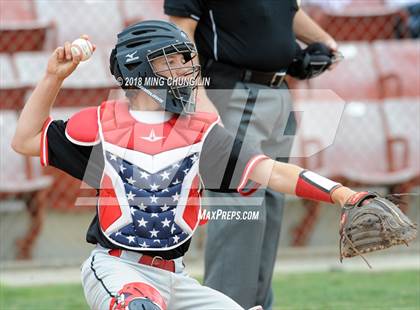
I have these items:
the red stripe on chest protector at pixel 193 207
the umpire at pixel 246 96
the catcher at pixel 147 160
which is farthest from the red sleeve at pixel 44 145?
the umpire at pixel 246 96

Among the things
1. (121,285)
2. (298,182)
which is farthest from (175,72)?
(121,285)

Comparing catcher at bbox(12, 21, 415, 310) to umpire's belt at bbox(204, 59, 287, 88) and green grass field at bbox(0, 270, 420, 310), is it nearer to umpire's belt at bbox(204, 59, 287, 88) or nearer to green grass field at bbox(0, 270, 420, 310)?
umpire's belt at bbox(204, 59, 287, 88)

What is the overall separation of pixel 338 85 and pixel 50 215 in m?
2.71

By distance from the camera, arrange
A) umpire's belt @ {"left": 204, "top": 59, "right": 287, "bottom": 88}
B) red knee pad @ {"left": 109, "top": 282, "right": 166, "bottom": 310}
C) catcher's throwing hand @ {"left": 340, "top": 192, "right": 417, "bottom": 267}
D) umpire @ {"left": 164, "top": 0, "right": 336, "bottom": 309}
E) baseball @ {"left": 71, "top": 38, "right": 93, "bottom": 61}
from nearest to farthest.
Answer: catcher's throwing hand @ {"left": 340, "top": 192, "right": 417, "bottom": 267}, red knee pad @ {"left": 109, "top": 282, "right": 166, "bottom": 310}, baseball @ {"left": 71, "top": 38, "right": 93, "bottom": 61}, umpire @ {"left": 164, "top": 0, "right": 336, "bottom": 309}, umpire's belt @ {"left": 204, "top": 59, "right": 287, "bottom": 88}

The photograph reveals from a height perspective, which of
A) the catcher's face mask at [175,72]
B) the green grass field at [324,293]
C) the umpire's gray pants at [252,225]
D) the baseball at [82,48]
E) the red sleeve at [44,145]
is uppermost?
the baseball at [82,48]

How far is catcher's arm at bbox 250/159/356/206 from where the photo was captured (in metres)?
3.44

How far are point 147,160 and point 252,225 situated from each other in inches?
44.5

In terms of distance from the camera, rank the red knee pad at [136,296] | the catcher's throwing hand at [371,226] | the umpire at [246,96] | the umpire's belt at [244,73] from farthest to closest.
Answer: the umpire's belt at [244,73]
the umpire at [246,96]
the red knee pad at [136,296]
the catcher's throwing hand at [371,226]

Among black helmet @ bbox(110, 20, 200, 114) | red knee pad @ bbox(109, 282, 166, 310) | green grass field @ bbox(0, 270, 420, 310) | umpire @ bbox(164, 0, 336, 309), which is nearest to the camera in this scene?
red knee pad @ bbox(109, 282, 166, 310)

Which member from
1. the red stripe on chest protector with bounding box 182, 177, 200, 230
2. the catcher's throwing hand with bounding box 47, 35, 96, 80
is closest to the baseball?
the catcher's throwing hand with bounding box 47, 35, 96, 80

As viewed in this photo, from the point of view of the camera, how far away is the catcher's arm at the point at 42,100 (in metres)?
3.67

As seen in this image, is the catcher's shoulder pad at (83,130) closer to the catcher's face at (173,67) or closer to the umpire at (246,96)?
the catcher's face at (173,67)

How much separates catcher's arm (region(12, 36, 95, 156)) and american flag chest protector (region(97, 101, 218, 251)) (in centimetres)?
21

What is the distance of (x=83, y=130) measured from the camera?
374cm
